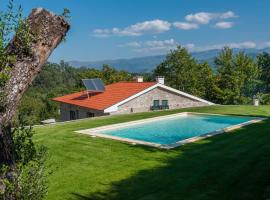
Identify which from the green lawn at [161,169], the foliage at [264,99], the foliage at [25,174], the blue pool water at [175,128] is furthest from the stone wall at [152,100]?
the foliage at [264,99]

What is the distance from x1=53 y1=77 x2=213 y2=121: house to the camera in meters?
32.8

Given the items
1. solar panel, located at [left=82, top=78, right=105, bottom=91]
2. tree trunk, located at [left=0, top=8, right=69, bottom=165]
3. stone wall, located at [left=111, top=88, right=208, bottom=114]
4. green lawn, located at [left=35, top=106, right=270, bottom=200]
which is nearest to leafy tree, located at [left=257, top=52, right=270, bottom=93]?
stone wall, located at [left=111, top=88, right=208, bottom=114]

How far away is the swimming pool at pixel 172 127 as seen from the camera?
73.1ft

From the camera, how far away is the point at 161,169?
1278 cm

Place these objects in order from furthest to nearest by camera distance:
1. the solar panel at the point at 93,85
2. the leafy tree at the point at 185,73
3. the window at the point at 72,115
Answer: the leafy tree at the point at 185,73
the window at the point at 72,115
the solar panel at the point at 93,85

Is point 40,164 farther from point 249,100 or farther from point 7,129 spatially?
point 249,100

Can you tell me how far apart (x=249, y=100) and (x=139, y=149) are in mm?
48792

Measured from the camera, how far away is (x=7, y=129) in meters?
4.86

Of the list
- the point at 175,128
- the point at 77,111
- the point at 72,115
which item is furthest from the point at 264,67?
the point at 175,128

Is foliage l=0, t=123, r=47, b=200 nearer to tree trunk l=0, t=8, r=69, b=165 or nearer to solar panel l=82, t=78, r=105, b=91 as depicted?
tree trunk l=0, t=8, r=69, b=165

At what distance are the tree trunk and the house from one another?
26.4 m

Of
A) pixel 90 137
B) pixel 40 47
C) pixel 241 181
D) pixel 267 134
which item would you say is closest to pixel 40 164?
pixel 40 47

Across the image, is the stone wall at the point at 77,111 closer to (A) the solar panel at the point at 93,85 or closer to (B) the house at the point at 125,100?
(B) the house at the point at 125,100

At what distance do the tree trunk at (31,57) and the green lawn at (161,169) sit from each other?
3.58 meters
